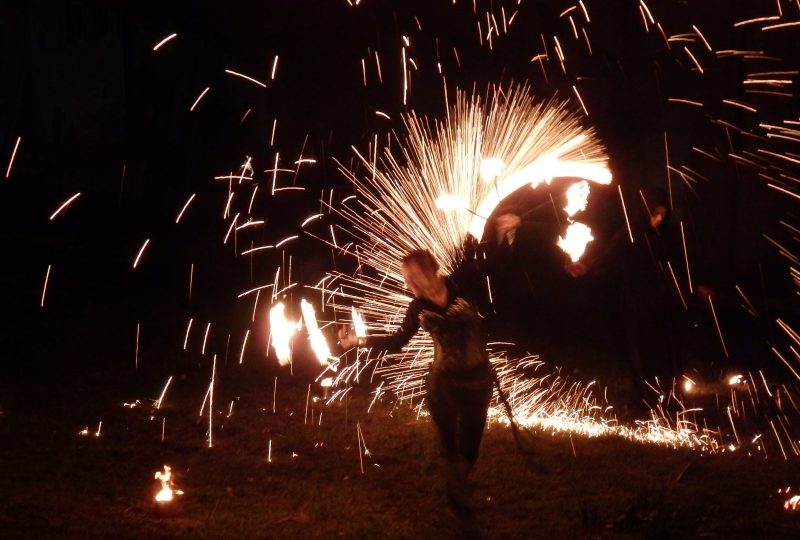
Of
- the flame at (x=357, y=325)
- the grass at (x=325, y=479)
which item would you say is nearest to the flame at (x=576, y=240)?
the grass at (x=325, y=479)

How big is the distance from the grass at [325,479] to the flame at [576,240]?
152cm

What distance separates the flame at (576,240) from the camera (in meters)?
8.51

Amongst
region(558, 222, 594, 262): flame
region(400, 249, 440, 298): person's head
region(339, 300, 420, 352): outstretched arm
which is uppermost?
region(558, 222, 594, 262): flame

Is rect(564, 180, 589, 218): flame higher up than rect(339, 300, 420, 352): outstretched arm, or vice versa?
rect(564, 180, 589, 218): flame

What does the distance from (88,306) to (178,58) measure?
13.4 metres

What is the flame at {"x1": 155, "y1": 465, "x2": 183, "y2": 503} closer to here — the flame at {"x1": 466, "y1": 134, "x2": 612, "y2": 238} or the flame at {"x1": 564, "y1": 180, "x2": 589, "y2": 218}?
the flame at {"x1": 466, "y1": 134, "x2": 612, "y2": 238}

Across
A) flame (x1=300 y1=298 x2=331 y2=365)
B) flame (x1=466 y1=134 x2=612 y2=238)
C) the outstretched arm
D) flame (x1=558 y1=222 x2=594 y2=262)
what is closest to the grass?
flame (x1=300 y1=298 x2=331 y2=365)

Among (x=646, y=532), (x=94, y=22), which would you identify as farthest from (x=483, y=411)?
(x=94, y=22)

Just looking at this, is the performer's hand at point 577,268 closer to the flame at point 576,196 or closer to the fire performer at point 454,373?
the flame at point 576,196

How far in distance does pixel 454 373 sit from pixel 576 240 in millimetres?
3051

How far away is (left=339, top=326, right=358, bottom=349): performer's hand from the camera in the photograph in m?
6.46

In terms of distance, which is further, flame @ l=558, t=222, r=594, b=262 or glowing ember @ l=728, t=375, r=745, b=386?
glowing ember @ l=728, t=375, r=745, b=386

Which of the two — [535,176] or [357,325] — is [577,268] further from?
[357,325]

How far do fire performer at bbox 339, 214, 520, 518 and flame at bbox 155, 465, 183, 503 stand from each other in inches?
65.5
